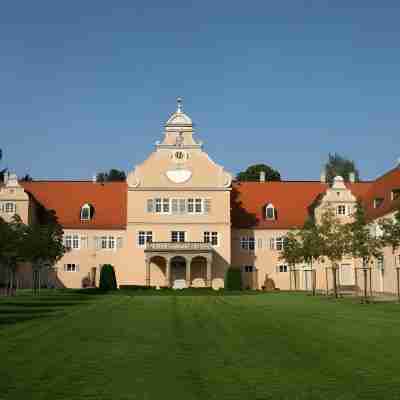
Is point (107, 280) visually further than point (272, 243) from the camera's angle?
No

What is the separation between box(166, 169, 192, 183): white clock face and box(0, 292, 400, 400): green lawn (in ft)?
122

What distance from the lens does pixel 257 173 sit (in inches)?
3597

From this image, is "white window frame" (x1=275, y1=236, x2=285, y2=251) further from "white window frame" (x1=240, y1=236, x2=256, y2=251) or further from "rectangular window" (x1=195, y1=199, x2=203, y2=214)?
"rectangular window" (x1=195, y1=199, x2=203, y2=214)

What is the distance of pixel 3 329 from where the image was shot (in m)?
19.1

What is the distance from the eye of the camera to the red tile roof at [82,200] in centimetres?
6203

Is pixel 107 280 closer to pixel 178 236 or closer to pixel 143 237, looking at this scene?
pixel 143 237

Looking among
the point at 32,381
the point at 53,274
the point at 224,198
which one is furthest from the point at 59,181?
the point at 32,381

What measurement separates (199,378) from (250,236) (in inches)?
2030

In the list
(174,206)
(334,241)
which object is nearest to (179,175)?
(174,206)

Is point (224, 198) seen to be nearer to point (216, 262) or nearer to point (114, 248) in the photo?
point (216, 262)

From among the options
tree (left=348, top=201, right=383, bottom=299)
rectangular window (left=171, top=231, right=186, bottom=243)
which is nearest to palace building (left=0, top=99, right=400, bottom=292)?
rectangular window (left=171, top=231, right=186, bottom=243)

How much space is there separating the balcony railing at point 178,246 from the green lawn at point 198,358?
33.9 meters

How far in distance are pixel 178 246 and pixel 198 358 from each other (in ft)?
144

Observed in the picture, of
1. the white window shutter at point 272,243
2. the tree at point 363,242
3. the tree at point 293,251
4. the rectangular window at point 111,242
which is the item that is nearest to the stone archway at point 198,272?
the white window shutter at point 272,243
